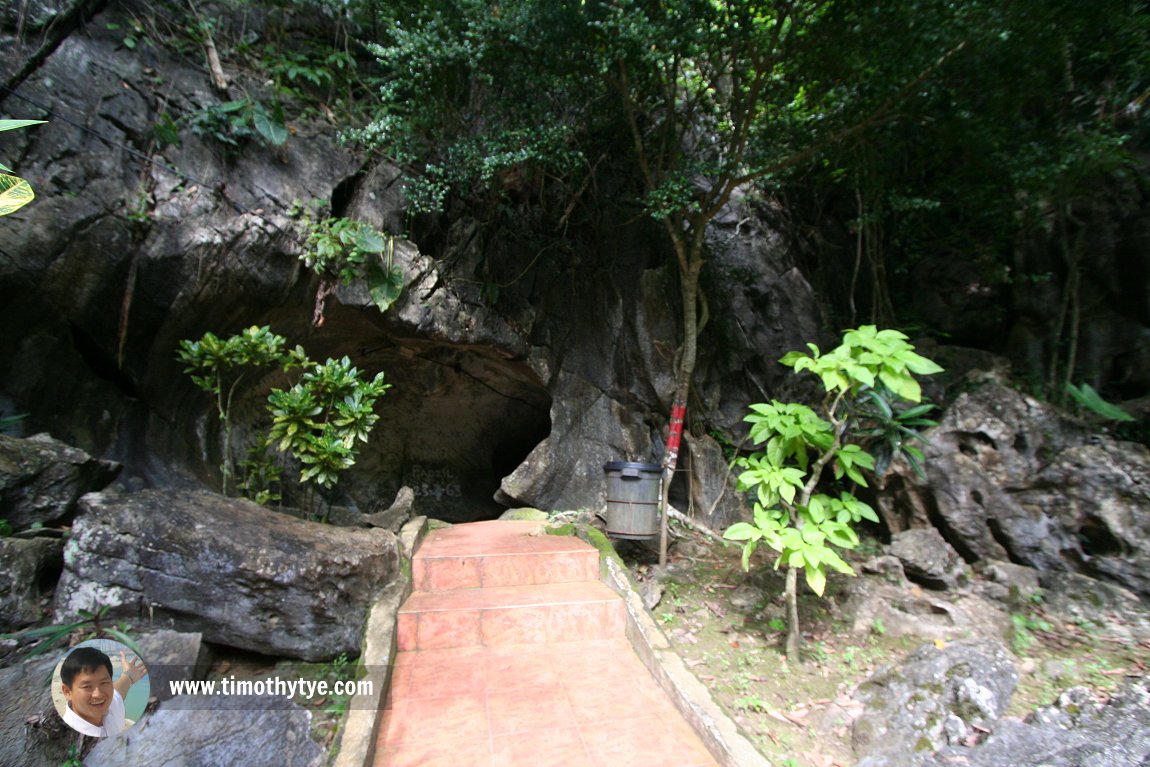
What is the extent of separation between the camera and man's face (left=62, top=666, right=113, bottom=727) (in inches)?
94.0

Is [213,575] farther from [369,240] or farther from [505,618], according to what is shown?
[369,240]

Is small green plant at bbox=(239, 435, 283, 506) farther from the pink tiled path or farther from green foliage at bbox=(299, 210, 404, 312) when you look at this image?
green foliage at bbox=(299, 210, 404, 312)

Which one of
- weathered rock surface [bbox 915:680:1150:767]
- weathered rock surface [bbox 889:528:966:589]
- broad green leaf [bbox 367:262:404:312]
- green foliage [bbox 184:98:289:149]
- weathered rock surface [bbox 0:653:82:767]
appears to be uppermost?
green foliage [bbox 184:98:289:149]

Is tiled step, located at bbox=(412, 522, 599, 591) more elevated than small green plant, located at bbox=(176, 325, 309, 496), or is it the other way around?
small green plant, located at bbox=(176, 325, 309, 496)

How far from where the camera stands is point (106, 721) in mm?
2447

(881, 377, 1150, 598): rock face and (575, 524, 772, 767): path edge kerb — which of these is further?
(881, 377, 1150, 598): rock face

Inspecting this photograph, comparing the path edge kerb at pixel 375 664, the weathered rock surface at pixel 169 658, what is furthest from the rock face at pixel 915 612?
the weathered rock surface at pixel 169 658

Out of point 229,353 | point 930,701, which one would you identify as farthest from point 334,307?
point 930,701

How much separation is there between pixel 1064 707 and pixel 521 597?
3.10 m

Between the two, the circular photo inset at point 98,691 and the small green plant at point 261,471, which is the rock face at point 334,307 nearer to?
the small green plant at point 261,471

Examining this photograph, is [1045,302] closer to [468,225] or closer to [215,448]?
[468,225]

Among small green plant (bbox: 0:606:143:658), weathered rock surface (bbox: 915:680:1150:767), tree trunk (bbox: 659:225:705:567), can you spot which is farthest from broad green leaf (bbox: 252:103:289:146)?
weathered rock surface (bbox: 915:680:1150:767)

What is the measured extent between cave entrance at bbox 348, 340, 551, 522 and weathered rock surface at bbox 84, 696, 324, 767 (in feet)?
13.9

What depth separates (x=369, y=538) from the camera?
3977 millimetres
